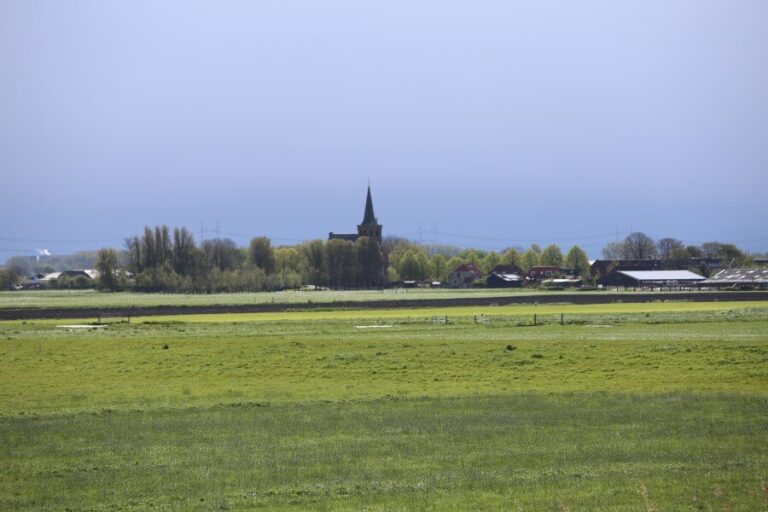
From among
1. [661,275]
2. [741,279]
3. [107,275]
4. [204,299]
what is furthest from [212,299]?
[661,275]

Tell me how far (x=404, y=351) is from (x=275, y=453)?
78.9ft

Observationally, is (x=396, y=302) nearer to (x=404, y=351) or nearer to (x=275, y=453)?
(x=404, y=351)

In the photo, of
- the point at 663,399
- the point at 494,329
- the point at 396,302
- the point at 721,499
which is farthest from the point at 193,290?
the point at 721,499

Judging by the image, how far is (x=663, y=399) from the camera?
29.2 m

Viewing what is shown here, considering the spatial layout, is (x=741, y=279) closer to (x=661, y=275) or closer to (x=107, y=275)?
(x=661, y=275)

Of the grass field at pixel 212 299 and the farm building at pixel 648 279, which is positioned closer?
the grass field at pixel 212 299

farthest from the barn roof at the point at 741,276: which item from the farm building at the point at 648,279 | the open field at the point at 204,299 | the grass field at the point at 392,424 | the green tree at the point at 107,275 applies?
the green tree at the point at 107,275

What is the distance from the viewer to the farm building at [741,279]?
154 m

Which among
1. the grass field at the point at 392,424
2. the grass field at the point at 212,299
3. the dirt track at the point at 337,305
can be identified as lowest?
the grass field at the point at 392,424

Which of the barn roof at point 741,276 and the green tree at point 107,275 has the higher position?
the green tree at point 107,275

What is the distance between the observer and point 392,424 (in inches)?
1006

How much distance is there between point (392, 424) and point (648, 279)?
160085mm

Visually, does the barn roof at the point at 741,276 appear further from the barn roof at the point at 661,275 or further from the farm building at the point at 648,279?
the barn roof at the point at 661,275

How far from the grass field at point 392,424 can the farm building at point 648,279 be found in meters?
126
